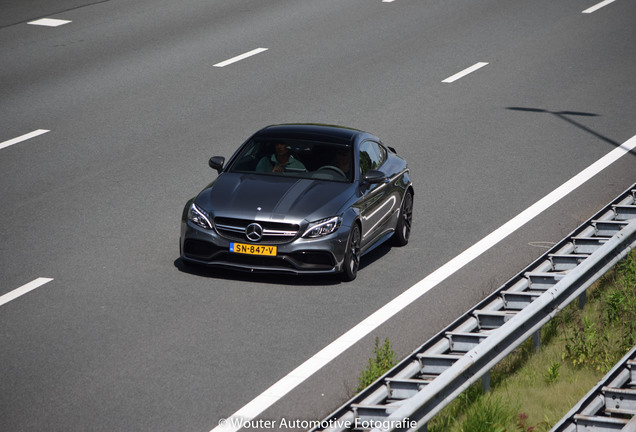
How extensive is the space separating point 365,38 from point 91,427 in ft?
59.9

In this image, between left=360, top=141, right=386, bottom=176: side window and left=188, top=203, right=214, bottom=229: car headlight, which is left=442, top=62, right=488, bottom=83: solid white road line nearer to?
left=360, top=141, right=386, bottom=176: side window

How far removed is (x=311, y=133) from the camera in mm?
12391

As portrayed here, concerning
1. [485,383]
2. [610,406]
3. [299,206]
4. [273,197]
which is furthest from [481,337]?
[273,197]

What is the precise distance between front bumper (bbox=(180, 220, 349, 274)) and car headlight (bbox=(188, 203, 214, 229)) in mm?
56

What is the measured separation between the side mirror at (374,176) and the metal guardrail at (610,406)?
4.18 m

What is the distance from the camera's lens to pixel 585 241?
10875 millimetres

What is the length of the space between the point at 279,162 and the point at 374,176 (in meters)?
1.14

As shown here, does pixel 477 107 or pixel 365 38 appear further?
pixel 365 38

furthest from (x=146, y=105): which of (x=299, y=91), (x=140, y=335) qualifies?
(x=140, y=335)

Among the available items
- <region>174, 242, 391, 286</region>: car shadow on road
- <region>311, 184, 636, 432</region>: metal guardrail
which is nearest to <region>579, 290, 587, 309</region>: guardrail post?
<region>311, 184, 636, 432</region>: metal guardrail

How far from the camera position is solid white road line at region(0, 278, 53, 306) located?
1033 centimetres

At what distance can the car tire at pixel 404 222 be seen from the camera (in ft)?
41.6

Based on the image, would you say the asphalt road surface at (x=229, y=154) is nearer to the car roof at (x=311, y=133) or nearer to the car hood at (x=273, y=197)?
the car hood at (x=273, y=197)

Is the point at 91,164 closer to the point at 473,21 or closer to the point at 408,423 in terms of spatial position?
the point at 408,423
